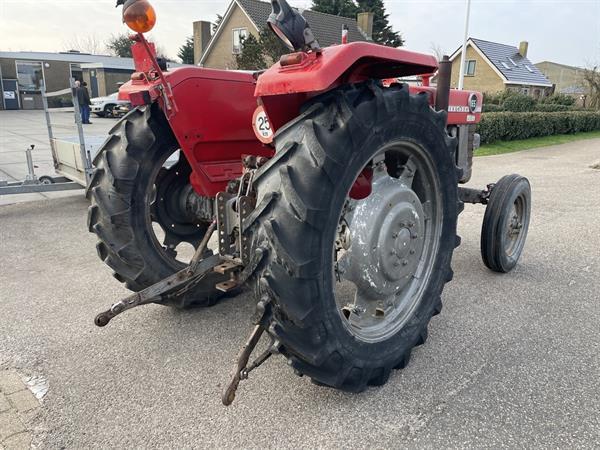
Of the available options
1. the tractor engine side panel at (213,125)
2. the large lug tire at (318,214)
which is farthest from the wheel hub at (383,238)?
the tractor engine side panel at (213,125)

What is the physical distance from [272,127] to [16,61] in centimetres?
3455

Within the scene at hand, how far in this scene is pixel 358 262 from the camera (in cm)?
241

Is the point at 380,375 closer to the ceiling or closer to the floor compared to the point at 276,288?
closer to the floor

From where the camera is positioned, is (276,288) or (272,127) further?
(272,127)

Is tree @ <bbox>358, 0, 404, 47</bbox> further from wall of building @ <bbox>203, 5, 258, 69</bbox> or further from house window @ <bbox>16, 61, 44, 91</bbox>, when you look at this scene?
house window @ <bbox>16, 61, 44, 91</bbox>

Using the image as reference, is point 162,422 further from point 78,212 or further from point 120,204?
point 78,212

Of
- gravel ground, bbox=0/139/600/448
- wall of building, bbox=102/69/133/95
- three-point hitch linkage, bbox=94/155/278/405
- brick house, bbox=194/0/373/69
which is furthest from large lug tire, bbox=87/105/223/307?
wall of building, bbox=102/69/133/95

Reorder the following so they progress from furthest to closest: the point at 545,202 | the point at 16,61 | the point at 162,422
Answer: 1. the point at 16,61
2. the point at 545,202
3. the point at 162,422

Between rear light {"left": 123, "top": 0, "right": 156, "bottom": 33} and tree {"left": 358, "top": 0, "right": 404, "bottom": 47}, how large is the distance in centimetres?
3439

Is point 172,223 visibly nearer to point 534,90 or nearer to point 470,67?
point 470,67

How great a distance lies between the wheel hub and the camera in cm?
240

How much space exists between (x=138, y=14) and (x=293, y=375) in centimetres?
193

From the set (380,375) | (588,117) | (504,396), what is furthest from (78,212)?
(588,117)

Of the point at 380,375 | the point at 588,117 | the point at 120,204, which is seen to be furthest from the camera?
the point at 588,117
